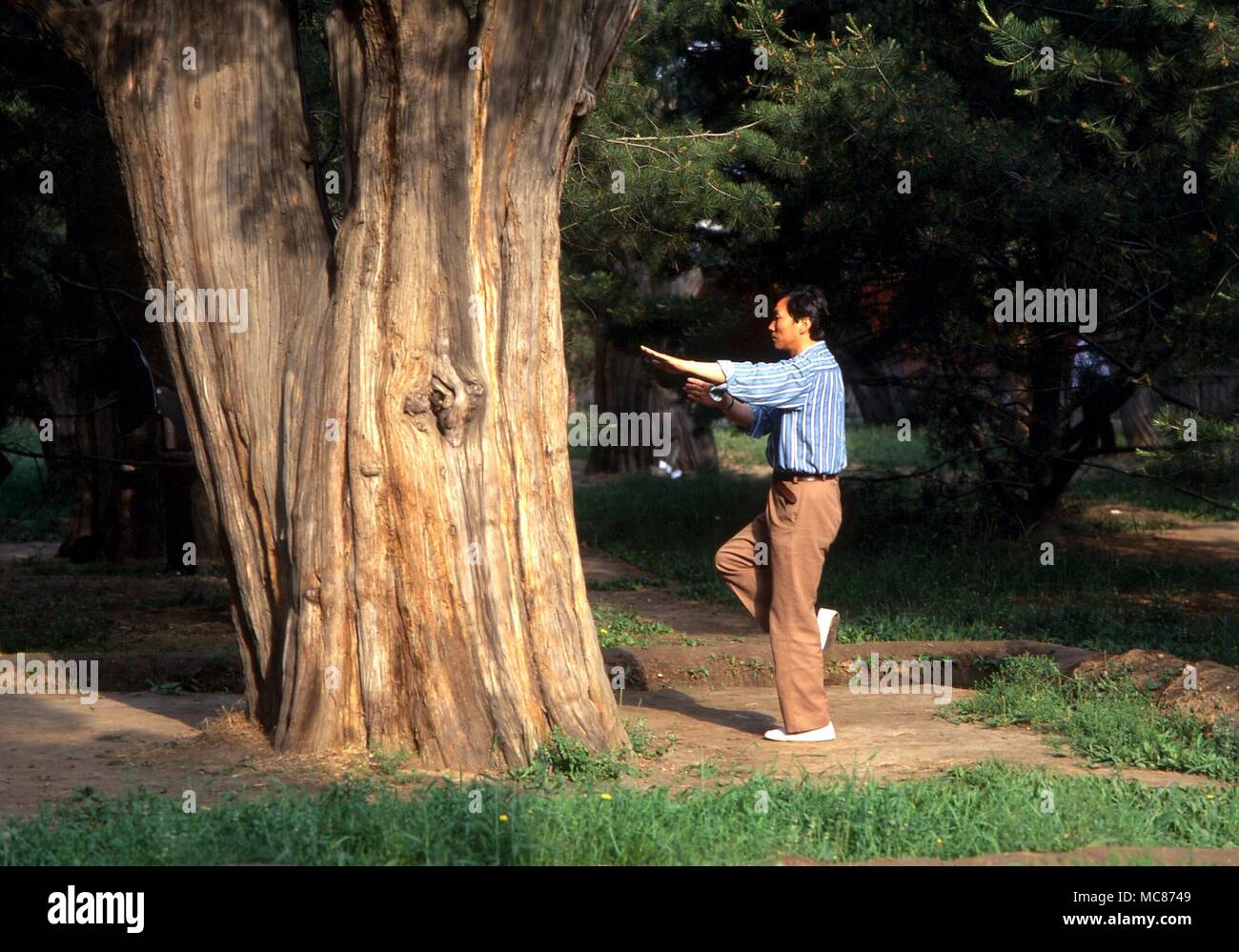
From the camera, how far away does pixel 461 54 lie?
17.3 feet

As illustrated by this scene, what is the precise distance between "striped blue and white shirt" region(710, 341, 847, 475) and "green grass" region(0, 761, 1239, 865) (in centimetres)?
145

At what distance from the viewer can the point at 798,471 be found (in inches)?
235

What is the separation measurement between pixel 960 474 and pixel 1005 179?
398 cm

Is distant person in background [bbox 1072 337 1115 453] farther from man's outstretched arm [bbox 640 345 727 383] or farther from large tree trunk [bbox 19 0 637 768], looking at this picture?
large tree trunk [bbox 19 0 637 768]

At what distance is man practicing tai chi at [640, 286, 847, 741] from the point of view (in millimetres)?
5887

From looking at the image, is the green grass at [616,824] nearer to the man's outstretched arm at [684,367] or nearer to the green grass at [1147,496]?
the man's outstretched arm at [684,367]

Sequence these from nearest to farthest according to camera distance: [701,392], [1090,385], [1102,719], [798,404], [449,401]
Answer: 1. [449,401]
2. [701,392]
3. [798,404]
4. [1102,719]
5. [1090,385]

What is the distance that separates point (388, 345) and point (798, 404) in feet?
5.59

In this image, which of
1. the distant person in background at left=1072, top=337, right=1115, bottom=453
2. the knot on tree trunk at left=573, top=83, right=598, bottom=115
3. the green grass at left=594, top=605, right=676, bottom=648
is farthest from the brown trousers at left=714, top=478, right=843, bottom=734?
the distant person in background at left=1072, top=337, right=1115, bottom=453

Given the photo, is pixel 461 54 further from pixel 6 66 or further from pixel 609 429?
pixel 609 429

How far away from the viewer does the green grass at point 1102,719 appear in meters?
5.68

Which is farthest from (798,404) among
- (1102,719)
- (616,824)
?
(616,824)

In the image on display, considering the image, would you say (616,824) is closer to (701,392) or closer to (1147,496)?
(701,392)

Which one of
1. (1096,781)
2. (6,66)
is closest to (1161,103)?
(1096,781)
